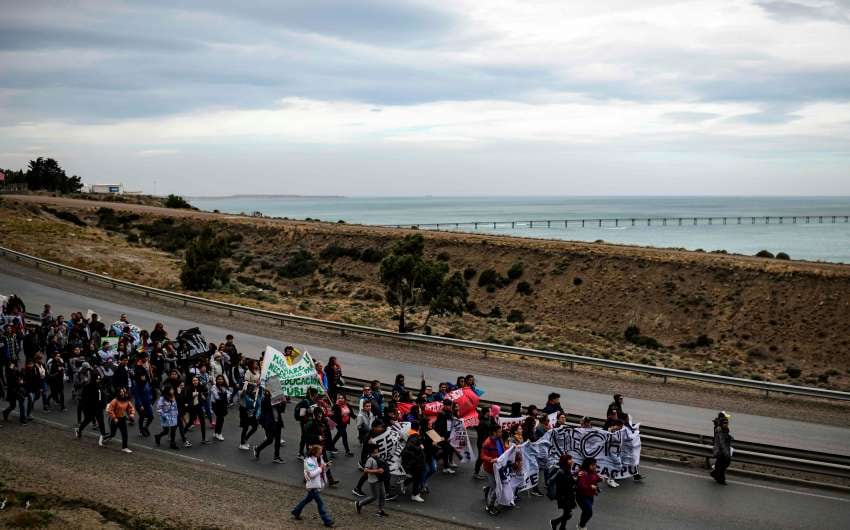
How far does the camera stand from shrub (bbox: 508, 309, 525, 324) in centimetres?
4974

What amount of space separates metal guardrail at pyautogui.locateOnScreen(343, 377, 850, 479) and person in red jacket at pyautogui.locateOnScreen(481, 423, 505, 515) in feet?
14.6

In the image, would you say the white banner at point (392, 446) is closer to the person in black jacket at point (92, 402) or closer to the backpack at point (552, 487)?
the backpack at point (552, 487)

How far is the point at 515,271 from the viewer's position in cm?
5959

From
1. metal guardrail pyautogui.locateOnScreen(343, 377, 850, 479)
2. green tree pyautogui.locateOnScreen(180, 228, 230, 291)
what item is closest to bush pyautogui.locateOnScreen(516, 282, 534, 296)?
green tree pyautogui.locateOnScreen(180, 228, 230, 291)

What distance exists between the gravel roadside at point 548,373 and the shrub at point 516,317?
20.6m

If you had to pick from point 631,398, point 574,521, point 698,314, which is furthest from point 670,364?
point 574,521

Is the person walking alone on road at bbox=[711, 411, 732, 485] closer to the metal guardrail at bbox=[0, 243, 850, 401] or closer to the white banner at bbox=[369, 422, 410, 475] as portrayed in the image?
the white banner at bbox=[369, 422, 410, 475]

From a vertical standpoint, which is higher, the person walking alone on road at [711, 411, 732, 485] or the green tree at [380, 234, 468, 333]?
the green tree at [380, 234, 468, 333]

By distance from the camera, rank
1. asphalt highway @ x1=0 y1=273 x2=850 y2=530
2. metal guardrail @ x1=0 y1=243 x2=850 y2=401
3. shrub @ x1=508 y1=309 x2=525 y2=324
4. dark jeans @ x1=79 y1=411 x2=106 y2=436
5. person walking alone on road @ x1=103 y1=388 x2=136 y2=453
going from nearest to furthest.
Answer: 1. asphalt highway @ x1=0 y1=273 x2=850 y2=530
2. person walking alone on road @ x1=103 y1=388 x2=136 y2=453
3. dark jeans @ x1=79 y1=411 x2=106 y2=436
4. metal guardrail @ x1=0 y1=243 x2=850 y2=401
5. shrub @ x1=508 y1=309 x2=525 y2=324

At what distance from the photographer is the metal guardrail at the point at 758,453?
613 inches

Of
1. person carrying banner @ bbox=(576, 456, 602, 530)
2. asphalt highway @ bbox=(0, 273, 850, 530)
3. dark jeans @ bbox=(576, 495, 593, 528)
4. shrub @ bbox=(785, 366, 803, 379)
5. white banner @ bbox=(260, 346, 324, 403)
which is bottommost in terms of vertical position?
shrub @ bbox=(785, 366, 803, 379)

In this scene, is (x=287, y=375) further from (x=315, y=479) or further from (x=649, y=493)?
(x=649, y=493)

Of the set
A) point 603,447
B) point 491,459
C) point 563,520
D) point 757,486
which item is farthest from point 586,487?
point 757,486

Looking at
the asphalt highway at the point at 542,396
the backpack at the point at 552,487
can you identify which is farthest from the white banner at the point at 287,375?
the backpack at the point at 552,487
